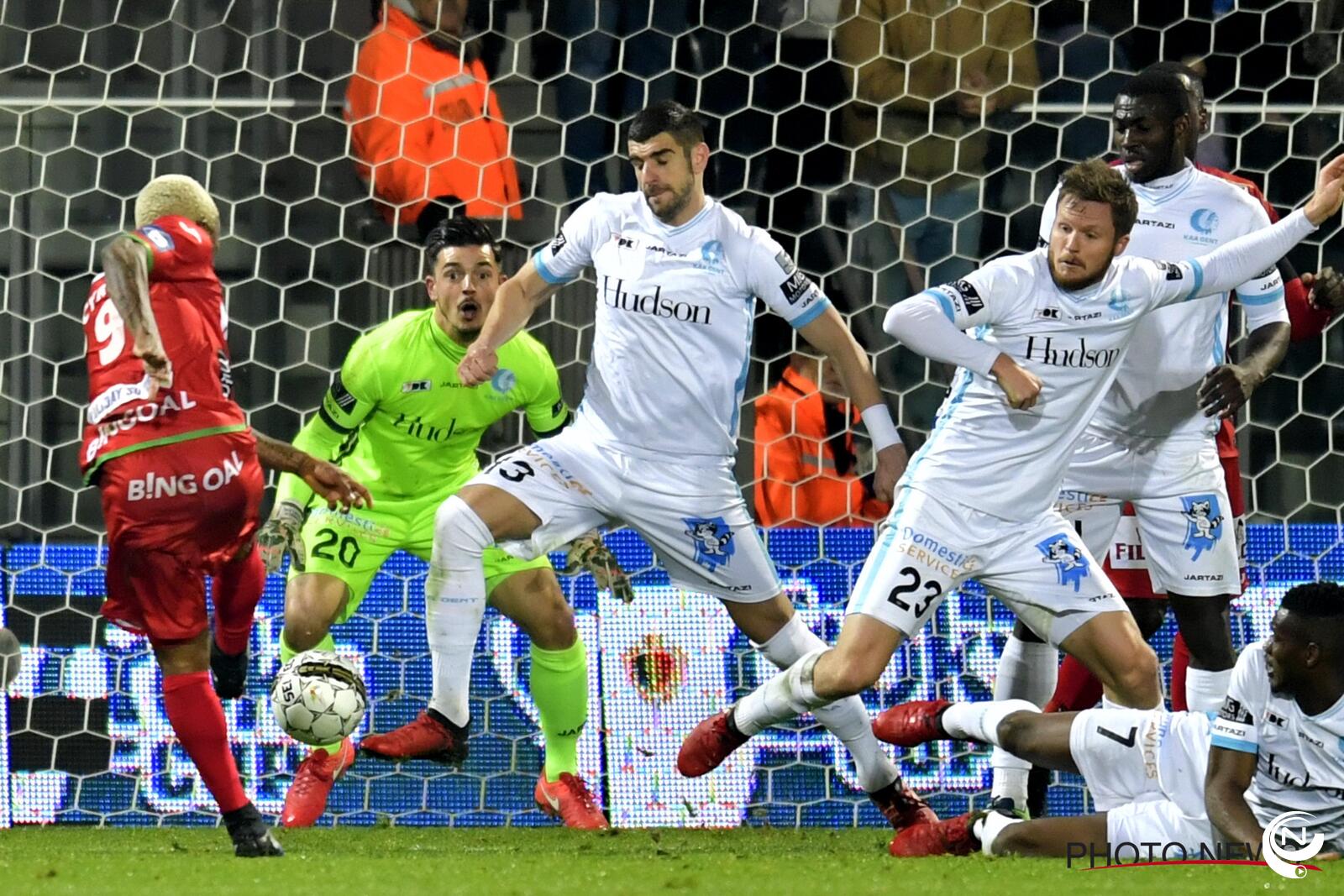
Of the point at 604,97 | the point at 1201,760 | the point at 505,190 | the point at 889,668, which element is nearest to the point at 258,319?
the point at 505,190

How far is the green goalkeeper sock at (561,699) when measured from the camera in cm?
601

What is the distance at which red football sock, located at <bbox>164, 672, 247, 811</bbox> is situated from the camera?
4898mm

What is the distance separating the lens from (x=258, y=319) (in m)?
7.12

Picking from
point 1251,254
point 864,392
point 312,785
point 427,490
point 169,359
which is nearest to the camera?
point 169,359

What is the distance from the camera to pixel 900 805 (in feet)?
18.1

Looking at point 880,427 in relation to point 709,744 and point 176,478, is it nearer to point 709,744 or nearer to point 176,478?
point 709,744

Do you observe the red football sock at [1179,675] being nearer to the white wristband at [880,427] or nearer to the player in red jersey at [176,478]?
the white wristband at [880,427]

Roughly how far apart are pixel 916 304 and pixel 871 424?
54 centimetres

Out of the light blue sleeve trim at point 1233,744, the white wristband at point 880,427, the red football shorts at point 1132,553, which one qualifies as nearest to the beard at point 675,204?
the white wristband at point 880,427

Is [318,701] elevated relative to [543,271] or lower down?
lower down

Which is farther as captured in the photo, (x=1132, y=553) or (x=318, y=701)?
(x=1132, y=553)

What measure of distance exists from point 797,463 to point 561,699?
54.3 inches

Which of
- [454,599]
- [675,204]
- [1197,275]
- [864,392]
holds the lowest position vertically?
[454,599]

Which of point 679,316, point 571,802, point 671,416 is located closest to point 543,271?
point 679,316
